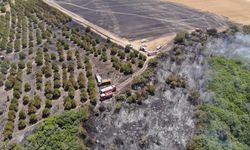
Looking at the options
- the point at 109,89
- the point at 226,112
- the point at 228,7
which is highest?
the point at 228,7

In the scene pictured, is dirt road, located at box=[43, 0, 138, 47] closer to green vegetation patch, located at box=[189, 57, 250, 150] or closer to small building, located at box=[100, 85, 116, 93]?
small building, located at box=[100, 85, 116, 93]

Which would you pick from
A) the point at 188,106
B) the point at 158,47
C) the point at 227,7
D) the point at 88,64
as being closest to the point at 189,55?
the point at 158,47

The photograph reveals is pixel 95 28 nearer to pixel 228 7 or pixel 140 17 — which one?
pixel 140 17

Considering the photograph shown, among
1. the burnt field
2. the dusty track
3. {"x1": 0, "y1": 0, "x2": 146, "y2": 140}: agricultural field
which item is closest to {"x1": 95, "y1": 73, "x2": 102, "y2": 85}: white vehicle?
{"x1": 0, "y1": 0, "x2": 146, "y2": 140}: agricultural field

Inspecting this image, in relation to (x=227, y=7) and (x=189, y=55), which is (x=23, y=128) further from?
(x=227, y=7)

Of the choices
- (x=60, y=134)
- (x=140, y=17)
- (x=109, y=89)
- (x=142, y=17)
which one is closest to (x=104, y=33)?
(x=140, y=17)

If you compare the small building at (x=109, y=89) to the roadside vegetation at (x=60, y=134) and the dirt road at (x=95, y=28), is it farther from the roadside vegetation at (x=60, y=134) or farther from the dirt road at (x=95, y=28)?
the dirt road at (x=95, y=28)
